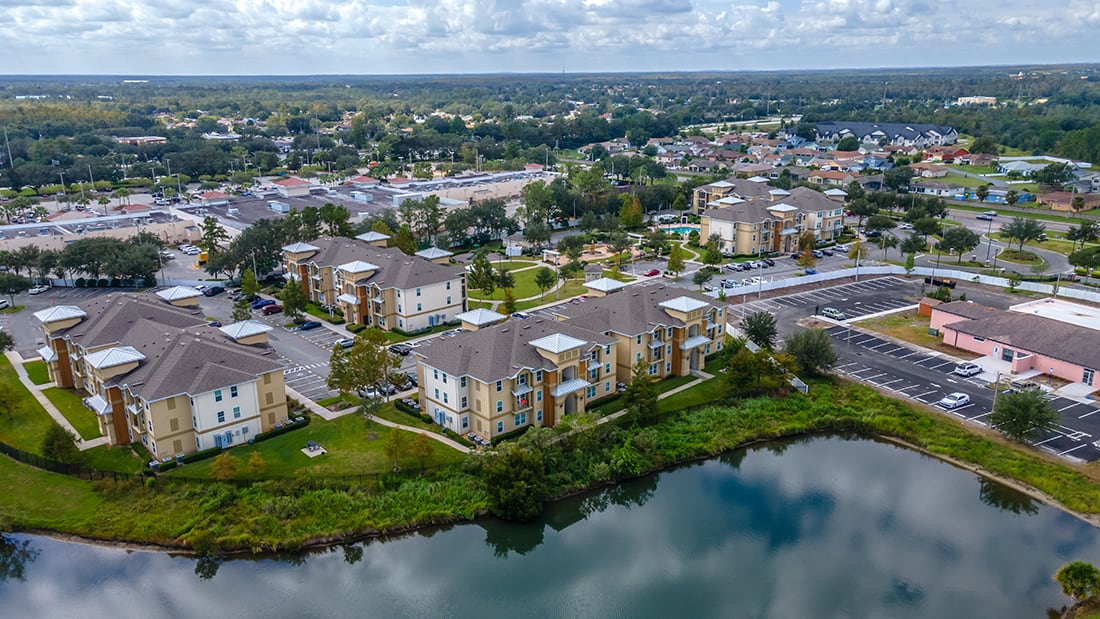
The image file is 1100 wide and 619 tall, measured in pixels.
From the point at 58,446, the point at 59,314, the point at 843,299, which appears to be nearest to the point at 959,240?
the point at 843,299

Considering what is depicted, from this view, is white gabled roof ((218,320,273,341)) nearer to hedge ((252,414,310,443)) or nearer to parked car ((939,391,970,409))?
hedge ((252,414,310,443))

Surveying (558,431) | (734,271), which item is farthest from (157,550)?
(734,271)

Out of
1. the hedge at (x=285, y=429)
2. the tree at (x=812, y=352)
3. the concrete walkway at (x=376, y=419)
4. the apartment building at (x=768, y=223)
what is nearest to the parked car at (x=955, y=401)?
the tree at (x=812, y=352)

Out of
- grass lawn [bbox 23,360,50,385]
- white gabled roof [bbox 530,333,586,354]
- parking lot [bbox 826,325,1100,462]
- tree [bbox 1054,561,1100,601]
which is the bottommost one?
tree [bbox 1054,561,1100,601]

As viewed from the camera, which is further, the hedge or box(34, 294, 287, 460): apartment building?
the hedge

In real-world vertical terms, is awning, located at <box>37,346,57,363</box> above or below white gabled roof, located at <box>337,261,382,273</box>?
below

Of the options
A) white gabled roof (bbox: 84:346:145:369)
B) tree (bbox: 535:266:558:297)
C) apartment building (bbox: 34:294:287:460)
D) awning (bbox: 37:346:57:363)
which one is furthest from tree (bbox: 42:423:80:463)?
tree (bbox: 535:266:558:297)

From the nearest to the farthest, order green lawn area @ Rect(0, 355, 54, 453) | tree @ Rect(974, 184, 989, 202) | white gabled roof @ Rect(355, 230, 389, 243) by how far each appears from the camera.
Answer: green lawn area @ Rect(0, 355, 54, 453) < white gabled roof @ Rect(355, 230, 389, 243) < tree @ Rect(974, 184, 989, 202)
